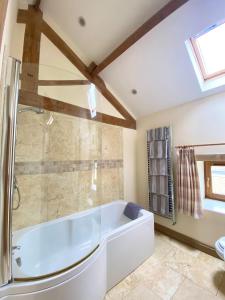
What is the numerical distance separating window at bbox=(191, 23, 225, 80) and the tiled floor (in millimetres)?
2505

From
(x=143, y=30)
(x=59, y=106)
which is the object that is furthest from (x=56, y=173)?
(x=143, y=30)

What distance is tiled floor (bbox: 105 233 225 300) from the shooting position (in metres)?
1.48

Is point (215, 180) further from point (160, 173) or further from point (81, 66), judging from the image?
point (81, 66)

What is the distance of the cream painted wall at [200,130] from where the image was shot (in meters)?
2.07

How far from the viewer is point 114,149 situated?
9.54 ft

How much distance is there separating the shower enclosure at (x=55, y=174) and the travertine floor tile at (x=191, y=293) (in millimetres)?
939

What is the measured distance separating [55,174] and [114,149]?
1.21 m

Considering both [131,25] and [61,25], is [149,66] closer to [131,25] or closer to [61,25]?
[131,25]

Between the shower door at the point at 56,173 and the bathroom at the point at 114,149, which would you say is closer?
the bathroom at the point at 114,149

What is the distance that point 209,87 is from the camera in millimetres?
2145

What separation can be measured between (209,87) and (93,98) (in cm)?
174

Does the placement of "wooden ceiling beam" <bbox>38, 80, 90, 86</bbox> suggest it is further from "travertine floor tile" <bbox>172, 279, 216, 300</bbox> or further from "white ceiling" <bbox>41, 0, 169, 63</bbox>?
"travertine floor tile" <bbox>172, 279, 216, 300</bbox>

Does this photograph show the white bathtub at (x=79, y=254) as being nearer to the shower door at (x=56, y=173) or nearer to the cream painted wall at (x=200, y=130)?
the shower door at (x=56, y=173)

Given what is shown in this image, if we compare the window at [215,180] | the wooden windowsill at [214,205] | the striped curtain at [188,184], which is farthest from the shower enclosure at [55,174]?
the window at [215,180]
